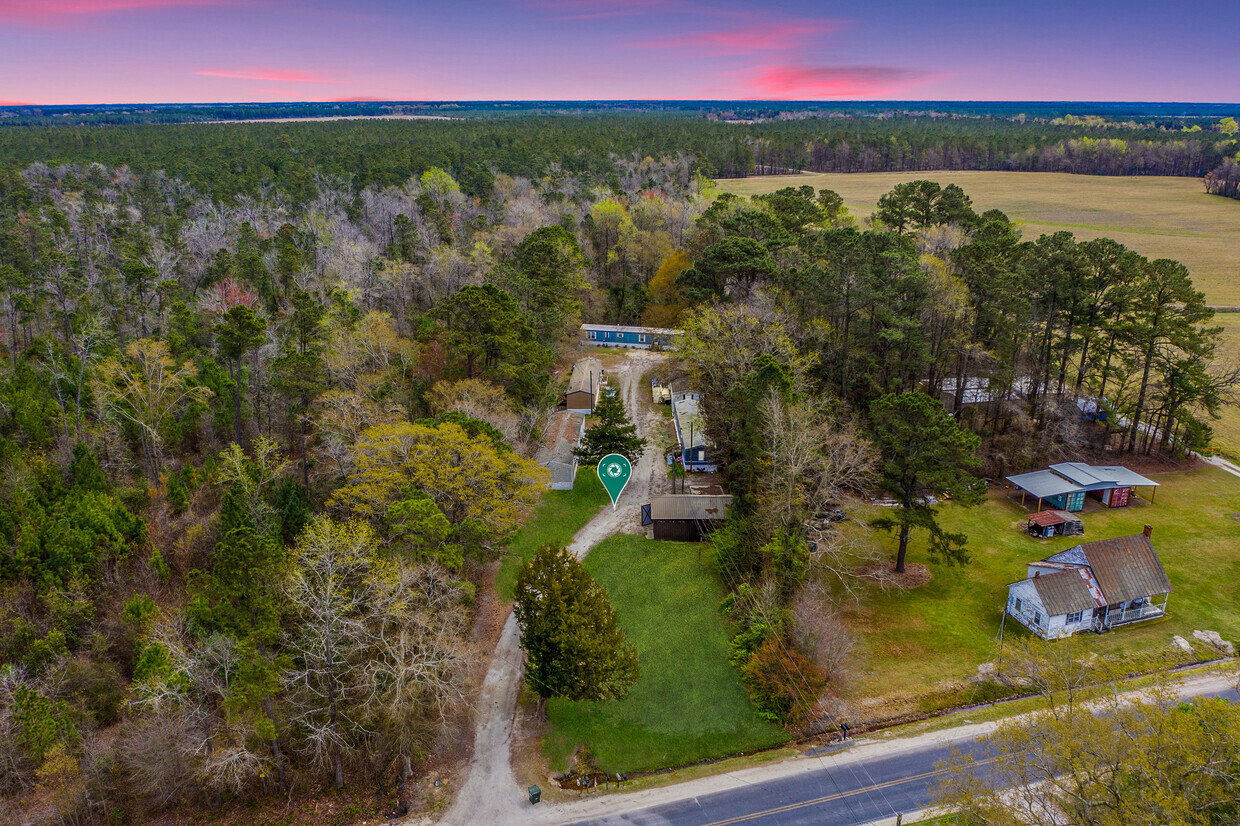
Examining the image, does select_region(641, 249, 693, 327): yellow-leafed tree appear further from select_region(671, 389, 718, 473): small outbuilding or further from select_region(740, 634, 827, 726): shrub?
select_region(740, 634, 827, 726): shrub

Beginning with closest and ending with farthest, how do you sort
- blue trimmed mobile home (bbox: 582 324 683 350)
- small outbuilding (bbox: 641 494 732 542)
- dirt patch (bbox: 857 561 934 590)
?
dirt patch (bbox: 857 561 934 590)
small outbuilding (bbox: 641 494 732 542)
blue trimmed mobile home (bbox: 582 324 683 350)

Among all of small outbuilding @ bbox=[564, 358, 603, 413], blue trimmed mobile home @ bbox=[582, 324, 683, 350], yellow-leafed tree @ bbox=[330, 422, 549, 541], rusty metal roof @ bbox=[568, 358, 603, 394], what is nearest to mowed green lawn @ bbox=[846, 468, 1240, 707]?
yellow-leafed tree @ bbox=[330, 422, 549, 541]

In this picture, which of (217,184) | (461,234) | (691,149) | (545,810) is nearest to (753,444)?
(545,810)

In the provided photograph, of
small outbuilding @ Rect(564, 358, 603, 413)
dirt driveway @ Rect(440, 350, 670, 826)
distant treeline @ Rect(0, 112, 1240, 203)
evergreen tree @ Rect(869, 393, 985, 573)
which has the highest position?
distant treeline @ Rect(0, 112, 1240, 203)

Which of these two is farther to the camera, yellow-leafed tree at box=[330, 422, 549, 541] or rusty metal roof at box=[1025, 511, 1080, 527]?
rusty metal roof at box=[1025, 511, 1080, 527]

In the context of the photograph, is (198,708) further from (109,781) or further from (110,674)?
(110,674)

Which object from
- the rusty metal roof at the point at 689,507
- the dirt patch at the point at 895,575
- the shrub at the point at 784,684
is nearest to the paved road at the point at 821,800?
the shrub at the point at 784,684

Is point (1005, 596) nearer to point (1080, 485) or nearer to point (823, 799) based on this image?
point (1080, 485)
